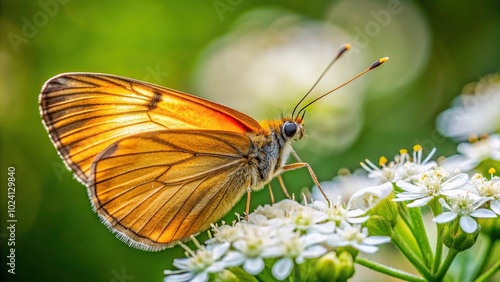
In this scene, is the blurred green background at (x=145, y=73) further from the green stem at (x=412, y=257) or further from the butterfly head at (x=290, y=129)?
the green stem at (x=412, y=257)

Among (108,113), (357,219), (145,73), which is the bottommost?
(357,219)

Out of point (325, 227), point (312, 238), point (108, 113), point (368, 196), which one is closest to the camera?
point (312, 238)

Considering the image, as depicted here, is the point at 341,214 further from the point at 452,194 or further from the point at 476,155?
the point at 476,155

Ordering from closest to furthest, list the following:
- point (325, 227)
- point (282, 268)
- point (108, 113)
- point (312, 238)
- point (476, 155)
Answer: point (282, 268)
point (312, 238)
point (325, 227)
point (108, 113)
point (476, 155)

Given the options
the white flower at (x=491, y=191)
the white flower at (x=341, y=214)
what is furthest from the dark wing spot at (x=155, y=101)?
the white flower at (x=491, y=191)

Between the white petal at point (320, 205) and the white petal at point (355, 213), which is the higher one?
the white petal at point (320, 205)


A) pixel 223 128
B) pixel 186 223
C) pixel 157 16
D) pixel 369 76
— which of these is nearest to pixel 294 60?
pixel 369 76

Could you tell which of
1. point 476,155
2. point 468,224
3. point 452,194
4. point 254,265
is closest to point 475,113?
point 476,155
